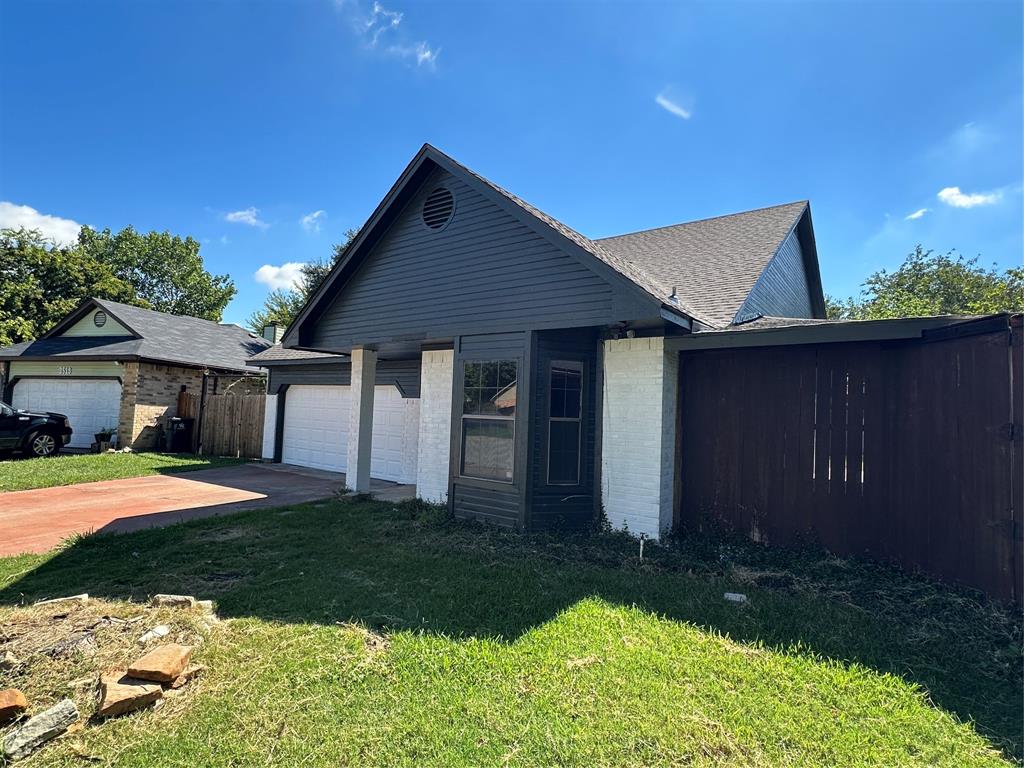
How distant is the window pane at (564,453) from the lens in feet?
22.2

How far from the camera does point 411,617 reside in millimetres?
4059

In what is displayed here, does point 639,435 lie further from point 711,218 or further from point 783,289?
point 711,218

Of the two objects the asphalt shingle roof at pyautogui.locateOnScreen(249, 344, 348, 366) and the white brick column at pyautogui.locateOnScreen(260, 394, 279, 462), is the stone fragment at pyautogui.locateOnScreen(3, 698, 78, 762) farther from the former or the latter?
the white brick column at pyautogui.locateOnScreen(260, 394, 279, 462)

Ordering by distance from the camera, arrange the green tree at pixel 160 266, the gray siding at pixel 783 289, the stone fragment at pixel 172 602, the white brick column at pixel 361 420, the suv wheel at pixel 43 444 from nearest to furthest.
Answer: the stone fragment at pixel 172 602, the gray siding at pixel 783 289, the white brick column at pixel 361 420, the suv wheel at pixel 43 444, the green tree at pixel 160 266

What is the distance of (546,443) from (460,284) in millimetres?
2813

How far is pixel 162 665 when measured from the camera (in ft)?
9.87

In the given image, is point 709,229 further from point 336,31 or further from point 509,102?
point 336,31

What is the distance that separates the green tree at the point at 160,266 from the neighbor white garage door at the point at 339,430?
34408 millimetres

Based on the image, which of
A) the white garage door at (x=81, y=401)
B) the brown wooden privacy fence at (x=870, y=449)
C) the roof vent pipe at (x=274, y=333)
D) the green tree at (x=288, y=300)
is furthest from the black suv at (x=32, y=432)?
the green tree at (x=288, y=300)

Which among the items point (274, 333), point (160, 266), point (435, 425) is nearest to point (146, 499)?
point (435, 425)

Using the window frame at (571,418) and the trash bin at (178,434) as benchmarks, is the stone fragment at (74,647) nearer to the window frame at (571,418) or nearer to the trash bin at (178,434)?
the window frame at (571,418)

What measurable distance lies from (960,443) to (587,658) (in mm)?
4051

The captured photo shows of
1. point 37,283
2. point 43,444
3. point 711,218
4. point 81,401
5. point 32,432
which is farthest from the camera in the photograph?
point 37,283

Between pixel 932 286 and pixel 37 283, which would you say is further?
pixel 37 283
